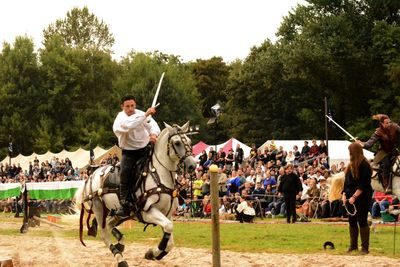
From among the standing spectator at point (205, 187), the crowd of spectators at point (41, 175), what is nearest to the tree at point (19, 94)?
the crowd of spectators at point (41, 175)

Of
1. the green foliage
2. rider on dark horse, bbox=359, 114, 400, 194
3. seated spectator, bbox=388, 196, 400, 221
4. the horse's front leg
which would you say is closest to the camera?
the horse's front leg

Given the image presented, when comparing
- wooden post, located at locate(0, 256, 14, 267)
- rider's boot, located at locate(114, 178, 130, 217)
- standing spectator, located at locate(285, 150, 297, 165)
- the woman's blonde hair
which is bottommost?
wooden post, located at locate(0, 256, 14, 267)

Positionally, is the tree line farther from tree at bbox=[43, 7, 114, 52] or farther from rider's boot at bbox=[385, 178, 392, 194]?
rider's boot at bbox=[385, 178, 392, 194]

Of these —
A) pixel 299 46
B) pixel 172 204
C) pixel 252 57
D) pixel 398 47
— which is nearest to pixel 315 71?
pixel 299 46

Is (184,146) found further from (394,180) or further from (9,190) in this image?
(9,190)

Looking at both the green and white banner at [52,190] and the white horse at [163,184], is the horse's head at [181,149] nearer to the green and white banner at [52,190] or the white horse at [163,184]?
the white horse at [163,184]

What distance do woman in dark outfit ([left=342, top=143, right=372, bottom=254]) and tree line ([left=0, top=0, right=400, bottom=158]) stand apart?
38103 mm

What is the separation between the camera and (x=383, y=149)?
61.9ft

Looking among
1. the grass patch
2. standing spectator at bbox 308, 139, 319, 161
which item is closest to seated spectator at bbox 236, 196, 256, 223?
the grass patch

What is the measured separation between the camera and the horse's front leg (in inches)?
527

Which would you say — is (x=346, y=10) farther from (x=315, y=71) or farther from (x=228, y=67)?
(x=228, y=67)

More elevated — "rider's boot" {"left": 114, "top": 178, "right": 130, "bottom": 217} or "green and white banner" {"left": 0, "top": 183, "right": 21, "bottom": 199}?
"green and white banner" {"left": 0, "top": 183, "right": 21, "bottom": 199}

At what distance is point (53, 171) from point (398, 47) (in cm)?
2395

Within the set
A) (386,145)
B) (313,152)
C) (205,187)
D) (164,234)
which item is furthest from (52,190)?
(164,234)
